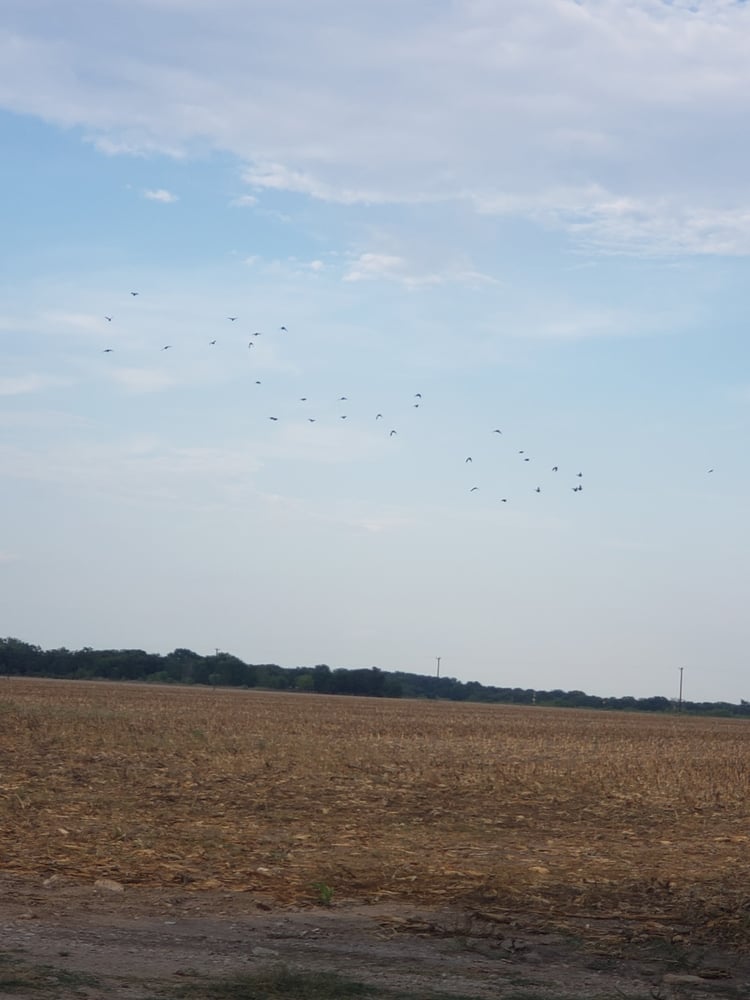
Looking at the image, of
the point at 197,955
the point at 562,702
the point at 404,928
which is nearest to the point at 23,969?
the point at 197,955

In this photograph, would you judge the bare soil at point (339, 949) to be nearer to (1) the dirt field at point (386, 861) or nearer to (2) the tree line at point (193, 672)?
(1) the dirt field at point (386, 861)

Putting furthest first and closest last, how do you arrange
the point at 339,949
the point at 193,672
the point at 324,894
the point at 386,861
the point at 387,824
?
the point at 193,672 < the point at 387,824 < the point at 386,861 < the point at 324,894 < the point at 339,949

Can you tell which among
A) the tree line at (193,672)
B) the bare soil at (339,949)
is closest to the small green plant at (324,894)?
the bare soil at (339,949)

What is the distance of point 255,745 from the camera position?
29.8 m

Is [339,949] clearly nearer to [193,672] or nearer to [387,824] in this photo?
[387,824]

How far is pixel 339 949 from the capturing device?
8.84 meters

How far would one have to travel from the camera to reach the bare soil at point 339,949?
7.77 m

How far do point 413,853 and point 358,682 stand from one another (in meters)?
137

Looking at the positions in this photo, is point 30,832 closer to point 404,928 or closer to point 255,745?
point 404,928

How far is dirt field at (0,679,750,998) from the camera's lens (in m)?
8.99

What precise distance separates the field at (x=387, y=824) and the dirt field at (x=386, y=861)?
5 centimetres

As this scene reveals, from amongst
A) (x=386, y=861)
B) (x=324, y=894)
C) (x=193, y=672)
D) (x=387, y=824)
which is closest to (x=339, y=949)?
(x=324, y=894)

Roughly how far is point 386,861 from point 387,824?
348cm

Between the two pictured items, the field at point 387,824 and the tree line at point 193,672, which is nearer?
the field at point 387,824
